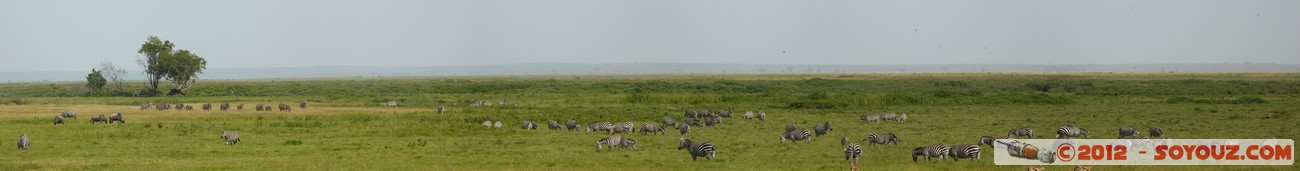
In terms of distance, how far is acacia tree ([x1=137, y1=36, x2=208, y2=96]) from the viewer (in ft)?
279

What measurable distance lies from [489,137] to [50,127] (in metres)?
16.8

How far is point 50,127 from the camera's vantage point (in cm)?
4025

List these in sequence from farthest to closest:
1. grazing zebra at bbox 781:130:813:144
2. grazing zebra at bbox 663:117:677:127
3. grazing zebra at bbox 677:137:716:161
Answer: grazing zebra at bbox 663:117:677:127
grazing zebra at bbox 781:130:813:144
grazing zebra at bbox 677:137:716:161

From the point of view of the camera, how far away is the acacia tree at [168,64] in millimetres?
85125

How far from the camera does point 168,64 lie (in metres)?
84.7

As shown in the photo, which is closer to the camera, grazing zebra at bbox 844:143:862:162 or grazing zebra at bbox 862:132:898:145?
grazing zebra at bbox 844:143:862:162

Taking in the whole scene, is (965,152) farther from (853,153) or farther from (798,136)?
(798,136)

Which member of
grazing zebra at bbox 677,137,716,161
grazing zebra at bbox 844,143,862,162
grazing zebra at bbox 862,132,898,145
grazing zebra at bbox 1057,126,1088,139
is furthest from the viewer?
grazing zebra at bbox 1057,126,1088,139

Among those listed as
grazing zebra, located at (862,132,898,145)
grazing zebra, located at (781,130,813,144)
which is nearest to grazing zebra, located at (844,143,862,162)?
grazing zebra, located at (862,132,898,145)

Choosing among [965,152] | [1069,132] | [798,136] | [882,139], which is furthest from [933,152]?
[1069,132]

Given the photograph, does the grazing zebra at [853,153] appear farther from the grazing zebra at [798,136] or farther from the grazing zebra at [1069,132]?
the grazing zebra at [1069,132]

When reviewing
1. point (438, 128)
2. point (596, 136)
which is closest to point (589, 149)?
point (596, 136)

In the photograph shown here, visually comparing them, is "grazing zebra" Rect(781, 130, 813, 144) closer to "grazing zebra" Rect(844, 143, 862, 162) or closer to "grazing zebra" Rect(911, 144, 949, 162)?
"grazing zebra" Rect(844, 143, 862, 162)

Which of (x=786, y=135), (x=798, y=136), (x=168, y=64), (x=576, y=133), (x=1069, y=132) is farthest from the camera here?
(x=168, y=64)
